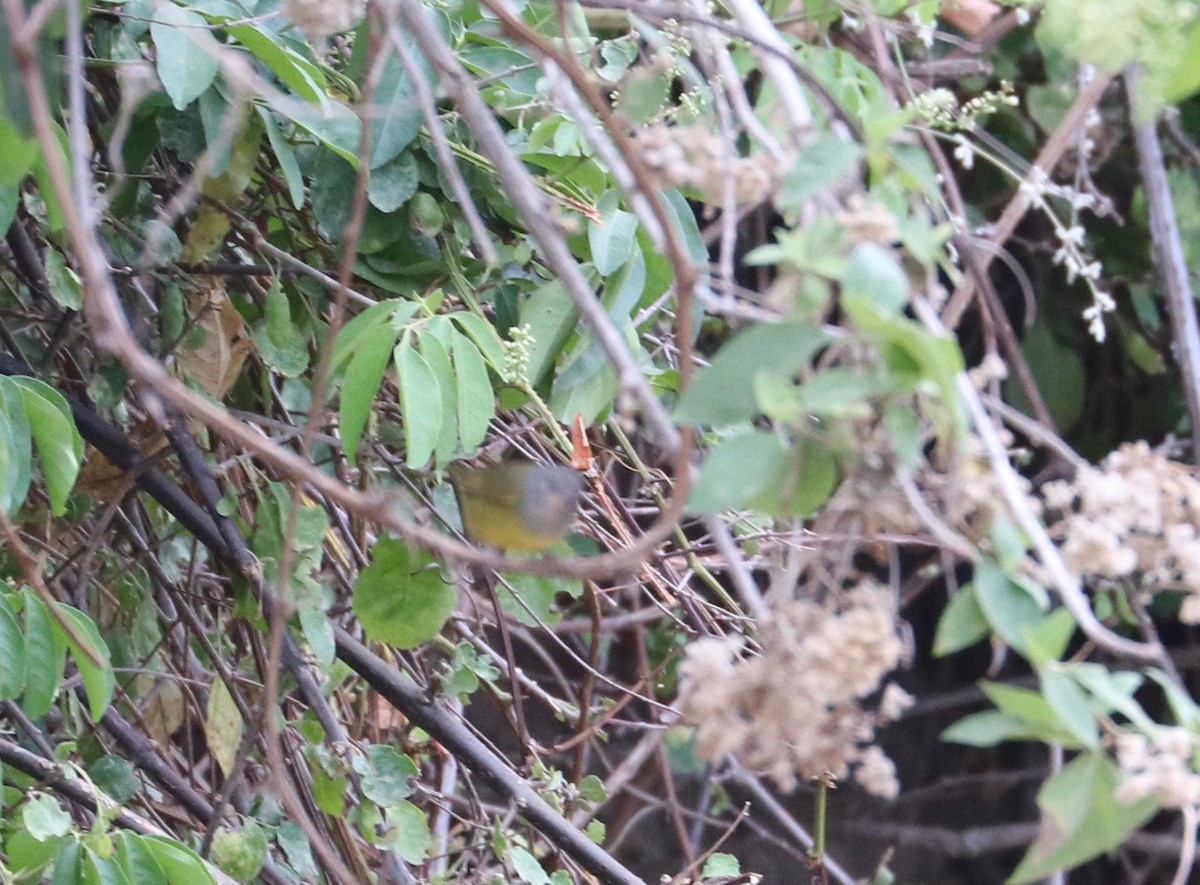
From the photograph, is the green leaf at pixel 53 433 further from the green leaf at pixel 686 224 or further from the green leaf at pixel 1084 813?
the green leaf at pixel 1084 813

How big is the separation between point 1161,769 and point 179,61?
0.73m

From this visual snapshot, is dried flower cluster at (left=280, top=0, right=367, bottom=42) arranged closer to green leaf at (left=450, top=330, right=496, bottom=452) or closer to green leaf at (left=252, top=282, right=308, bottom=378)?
green leaf at (left=450, top=330, right=496, bottom=452)

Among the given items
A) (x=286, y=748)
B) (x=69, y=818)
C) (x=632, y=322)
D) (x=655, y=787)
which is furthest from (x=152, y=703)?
(x=655, y=787)

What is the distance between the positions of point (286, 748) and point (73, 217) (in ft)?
2.69

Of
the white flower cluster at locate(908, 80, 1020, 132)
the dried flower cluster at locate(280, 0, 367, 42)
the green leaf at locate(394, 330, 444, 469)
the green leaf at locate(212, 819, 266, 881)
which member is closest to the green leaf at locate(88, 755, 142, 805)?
the green leaf at locate(212, 819, 266, 881)

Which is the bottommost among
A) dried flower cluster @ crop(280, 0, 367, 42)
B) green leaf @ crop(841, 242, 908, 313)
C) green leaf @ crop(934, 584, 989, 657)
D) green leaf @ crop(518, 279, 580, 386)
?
green leaf @ crop(518, 279, 580, 386)

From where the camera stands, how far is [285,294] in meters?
1.13

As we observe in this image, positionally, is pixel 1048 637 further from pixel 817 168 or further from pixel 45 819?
pixel 45 819

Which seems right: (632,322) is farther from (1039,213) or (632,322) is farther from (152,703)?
(1039,213)

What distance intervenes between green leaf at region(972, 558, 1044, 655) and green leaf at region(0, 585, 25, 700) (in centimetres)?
68

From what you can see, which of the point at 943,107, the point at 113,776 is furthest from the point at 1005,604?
the point at 113,776

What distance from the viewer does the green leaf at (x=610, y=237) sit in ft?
3.14

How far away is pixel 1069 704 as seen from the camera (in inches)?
18.1

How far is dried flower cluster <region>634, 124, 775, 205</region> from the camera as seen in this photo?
515 millimetres
